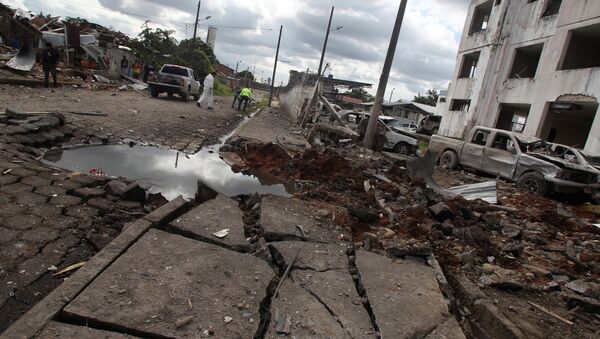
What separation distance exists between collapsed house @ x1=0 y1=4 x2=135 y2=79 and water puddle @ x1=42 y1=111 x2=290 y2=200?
11.6 meters

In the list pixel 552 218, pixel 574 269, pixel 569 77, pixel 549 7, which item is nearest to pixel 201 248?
pixel 574 269

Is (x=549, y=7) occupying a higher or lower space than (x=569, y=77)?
higher

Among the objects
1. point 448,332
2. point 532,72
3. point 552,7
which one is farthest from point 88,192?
point 532,72

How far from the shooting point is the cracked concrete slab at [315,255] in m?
3.45

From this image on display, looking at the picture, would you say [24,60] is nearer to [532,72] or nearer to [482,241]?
[482,241]

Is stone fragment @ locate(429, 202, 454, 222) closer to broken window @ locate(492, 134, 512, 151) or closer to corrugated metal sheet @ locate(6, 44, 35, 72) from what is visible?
broken window @ locate(492, 134, 512, 151)

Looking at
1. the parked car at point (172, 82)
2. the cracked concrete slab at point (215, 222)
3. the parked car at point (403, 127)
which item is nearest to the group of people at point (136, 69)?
the parked car at point (172, 82)

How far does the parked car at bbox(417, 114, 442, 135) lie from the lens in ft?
97.9

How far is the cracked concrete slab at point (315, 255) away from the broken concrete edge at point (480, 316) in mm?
1121

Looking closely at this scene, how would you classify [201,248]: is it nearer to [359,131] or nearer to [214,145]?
[214,145]

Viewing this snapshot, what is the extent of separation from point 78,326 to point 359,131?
1360cm

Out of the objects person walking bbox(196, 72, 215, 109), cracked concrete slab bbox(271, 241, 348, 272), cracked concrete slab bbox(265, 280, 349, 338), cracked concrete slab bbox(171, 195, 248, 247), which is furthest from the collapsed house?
cracked concrete slab bbox(265, 280, 349, 338)

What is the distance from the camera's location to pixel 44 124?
6.62m

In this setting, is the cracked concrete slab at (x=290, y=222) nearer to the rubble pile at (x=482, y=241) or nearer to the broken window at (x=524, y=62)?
the rubble pile at (x=482, y=241)
